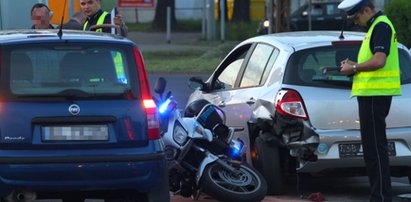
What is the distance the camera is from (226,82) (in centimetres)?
938

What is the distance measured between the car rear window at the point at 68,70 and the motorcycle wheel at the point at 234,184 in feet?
4.31

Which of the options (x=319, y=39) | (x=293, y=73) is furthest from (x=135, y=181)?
(x=319, y=39)

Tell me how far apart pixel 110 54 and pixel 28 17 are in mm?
7726

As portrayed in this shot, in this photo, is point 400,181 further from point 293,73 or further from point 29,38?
point 29,38

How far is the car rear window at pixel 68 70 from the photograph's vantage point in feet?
20.2

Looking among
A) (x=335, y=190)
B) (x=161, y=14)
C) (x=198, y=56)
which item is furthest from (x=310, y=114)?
(x=161, y=14)

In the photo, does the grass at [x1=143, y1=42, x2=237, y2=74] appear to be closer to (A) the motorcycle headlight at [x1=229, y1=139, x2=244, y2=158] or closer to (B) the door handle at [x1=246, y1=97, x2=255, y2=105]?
(B) the door handle at [x1=246, y1=97, x2=255, y2=105]

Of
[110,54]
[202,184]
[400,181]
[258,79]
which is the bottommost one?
[400,181]

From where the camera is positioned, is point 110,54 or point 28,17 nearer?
point 110,54

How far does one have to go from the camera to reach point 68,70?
627 centimetres

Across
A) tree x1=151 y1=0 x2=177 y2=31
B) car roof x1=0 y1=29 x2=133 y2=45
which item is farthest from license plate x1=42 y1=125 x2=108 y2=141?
tree x1=151 y1=0 x2=177 y2=31

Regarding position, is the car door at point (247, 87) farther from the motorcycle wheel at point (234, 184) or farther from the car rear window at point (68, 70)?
the car rear window at point (68, 70)

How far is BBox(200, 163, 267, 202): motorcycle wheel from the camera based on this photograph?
7.14m

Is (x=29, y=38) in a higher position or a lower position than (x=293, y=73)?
higher
